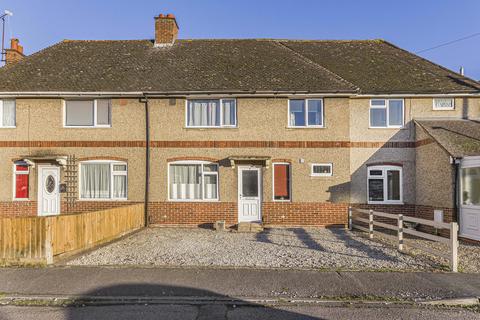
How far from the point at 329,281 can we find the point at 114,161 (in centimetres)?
958

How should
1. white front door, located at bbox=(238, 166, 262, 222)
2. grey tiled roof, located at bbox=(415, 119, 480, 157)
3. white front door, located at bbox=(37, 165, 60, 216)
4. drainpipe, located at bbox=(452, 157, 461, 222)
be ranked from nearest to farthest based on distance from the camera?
drainpipe, located at bbox=(452, 157, 461, 222) → grey tiled roof, located at bbox=(415, 119, 480, 157) → white front door, located at bbox=(238, 166, 262, 222) → white front door, located at bbox=(37, 165, 60, 216)

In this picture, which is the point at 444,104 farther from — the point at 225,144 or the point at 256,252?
the point at 256,252

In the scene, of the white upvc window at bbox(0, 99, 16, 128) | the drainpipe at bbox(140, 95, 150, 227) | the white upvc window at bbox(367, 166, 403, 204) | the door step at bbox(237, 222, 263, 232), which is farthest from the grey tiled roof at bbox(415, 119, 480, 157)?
the white upvc window at bbox(0, 99, 16, 128)

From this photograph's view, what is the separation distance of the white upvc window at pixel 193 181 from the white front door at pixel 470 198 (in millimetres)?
8171

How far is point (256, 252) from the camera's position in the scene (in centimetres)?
863

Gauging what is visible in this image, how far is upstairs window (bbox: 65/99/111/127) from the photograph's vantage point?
1320 centimetres

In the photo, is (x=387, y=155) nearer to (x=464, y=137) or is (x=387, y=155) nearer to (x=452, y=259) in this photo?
(x=464, y=137)

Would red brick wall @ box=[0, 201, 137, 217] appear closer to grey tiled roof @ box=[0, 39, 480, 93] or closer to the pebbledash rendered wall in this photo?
the pebbledash rendered wall

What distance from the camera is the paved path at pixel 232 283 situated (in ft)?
18.8

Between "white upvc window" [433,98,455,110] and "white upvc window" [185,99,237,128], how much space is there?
7.96 meters

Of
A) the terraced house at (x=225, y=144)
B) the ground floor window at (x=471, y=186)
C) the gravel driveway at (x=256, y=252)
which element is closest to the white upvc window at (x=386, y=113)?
the terraced house at (x=225, y=144)

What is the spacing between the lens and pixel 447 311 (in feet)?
16.9

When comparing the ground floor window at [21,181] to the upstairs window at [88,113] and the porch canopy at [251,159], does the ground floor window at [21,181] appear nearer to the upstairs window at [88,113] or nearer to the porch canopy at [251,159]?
the upstairs window at [88,113]

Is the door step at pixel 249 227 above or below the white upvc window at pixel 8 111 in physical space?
below
